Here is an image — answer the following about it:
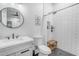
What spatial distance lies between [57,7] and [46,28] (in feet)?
1.86

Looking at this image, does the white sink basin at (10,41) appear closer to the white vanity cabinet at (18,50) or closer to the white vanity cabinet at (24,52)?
the white vanity cabinet at (18,50)

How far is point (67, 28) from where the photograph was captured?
160 centimetres

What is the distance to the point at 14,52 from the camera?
→ 1.16 meters

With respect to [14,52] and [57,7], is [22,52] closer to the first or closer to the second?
[14,52]

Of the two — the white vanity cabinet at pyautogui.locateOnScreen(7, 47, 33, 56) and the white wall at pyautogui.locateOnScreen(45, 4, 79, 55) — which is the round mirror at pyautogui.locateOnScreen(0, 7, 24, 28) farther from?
the white wall at pyautogui.locateOnScreen(45, 4, 79, 55)

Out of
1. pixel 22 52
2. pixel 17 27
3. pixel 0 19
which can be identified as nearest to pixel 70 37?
pixel 22 52

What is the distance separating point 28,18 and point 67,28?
3.21 ft

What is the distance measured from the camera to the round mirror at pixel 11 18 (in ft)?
4.28

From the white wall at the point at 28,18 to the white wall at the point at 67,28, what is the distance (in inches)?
→ 16.5

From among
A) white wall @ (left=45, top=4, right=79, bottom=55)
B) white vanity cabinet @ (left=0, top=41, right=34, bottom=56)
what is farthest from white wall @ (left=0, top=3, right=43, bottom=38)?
white wall @ (left=45, top=4, right=79, bottom=55)

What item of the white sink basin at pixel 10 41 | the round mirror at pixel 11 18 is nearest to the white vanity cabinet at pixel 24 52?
the white sink basin at pixel 10 41

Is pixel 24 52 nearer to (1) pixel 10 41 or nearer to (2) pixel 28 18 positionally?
(1) pixel 10 41

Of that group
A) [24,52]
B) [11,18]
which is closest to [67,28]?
[24,52]

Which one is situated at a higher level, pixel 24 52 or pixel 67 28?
pixel 67 28
